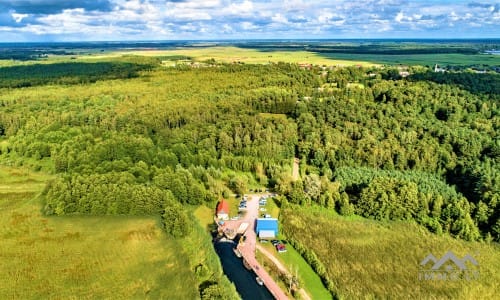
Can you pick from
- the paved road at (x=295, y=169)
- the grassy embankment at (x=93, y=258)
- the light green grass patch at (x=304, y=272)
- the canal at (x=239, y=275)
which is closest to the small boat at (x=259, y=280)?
the canal at (x=239, y=275)

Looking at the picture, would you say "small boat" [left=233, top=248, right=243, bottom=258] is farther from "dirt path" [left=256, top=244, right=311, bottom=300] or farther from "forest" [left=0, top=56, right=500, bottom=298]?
"forest" [left=0, top=56, right=500, bottom=298]

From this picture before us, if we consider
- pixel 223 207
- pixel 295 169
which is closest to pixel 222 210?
pixel 223 207

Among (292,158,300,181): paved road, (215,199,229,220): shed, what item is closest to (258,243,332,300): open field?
(215,199,229,220): shed

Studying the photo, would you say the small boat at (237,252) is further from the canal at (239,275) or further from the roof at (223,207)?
the roof at (223,207)

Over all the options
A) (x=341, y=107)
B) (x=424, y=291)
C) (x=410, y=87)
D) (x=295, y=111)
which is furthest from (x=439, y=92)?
(x=424, y=291)

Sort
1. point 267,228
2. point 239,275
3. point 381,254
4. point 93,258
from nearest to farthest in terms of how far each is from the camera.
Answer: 1. point 239,275
2. point 93,258
3. point 381,254
4. point 267,228

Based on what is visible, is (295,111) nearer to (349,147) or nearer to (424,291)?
(349,147)

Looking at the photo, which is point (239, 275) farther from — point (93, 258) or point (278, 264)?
point (93, 258)
